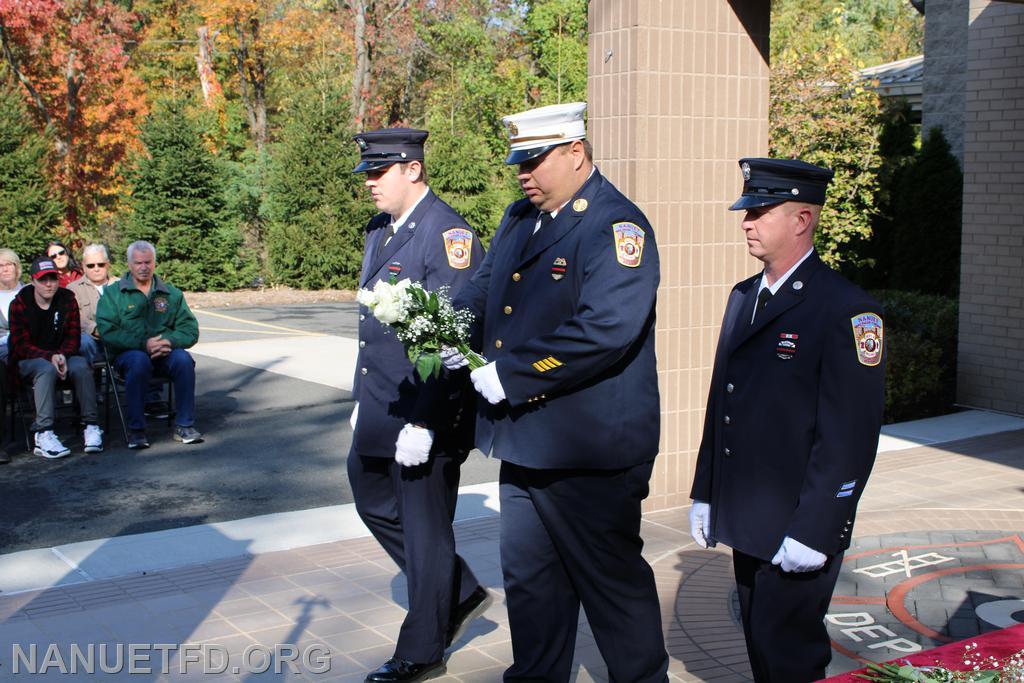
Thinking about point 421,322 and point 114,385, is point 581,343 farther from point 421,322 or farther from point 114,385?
point 114,385

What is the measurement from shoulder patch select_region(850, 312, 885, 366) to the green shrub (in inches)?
283

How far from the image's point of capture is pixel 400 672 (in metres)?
4.61

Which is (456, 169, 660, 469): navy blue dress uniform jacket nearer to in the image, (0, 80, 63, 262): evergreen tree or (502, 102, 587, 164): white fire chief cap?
(502, 102, 587, 164): white fire chief cap

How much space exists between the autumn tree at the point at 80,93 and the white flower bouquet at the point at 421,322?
23160 mm

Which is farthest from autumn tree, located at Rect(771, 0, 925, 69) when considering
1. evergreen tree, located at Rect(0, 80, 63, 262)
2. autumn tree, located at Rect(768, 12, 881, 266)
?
evergreen tree, located at Rect(0, 80, 63, 262)

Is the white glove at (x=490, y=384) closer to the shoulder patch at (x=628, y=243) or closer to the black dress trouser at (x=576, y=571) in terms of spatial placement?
the black dress trouser at (x=576, y=571)

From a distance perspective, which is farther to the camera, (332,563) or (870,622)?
(332,563)

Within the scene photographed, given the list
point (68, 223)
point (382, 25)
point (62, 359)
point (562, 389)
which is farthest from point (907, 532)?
point (382, 25)

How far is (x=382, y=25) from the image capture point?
32.3 metres

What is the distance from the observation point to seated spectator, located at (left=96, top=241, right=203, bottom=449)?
964 cm

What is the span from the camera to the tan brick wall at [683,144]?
23.3ft

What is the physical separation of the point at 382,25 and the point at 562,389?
30088mm

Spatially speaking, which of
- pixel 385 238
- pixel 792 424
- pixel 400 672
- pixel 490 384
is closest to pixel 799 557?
pixel 792 424

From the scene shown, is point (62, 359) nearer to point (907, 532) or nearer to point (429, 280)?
point (429, 280)
